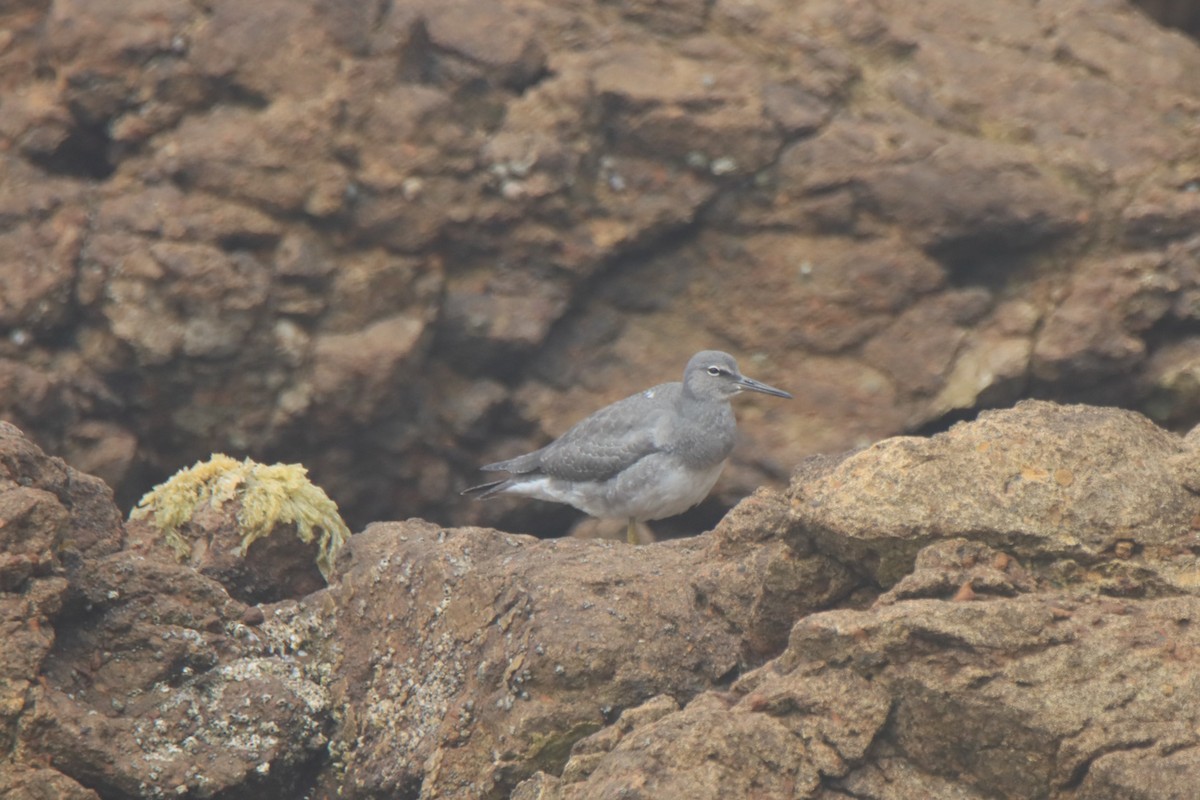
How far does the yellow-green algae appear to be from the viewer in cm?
759

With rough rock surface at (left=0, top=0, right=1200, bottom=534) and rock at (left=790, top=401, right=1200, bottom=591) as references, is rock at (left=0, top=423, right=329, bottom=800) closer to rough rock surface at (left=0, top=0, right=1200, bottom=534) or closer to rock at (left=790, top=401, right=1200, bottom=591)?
rock at (left=790, top=401, right=1200, bottom=591)

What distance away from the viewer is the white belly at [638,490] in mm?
10641

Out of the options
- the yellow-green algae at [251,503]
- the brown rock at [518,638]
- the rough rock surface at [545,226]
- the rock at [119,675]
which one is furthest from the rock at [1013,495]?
the rough rock surface at [545,226]

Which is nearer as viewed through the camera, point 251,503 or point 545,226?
point 251,503

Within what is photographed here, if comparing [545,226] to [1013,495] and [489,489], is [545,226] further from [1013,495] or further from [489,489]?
[1013,495]

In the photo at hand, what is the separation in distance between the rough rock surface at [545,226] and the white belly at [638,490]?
3.20 ft

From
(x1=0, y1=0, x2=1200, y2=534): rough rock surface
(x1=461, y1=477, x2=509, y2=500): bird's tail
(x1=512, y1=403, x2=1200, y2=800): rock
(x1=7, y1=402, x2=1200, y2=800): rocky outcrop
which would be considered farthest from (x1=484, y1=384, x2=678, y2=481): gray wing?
(x1=512, y1=403, x2=1200, y2=800): rock

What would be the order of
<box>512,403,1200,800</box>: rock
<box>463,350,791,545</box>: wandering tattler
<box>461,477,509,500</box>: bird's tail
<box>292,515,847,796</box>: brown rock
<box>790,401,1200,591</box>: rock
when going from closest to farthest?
<box>512,403,1200,800</box>: rock < <box>790,401,1200,591</box>: rock < <box>292,515,847,796</box>: brown rock < <box>463,350,791,545</box>: wandering tattler < <box>461,477,509,500</box>: bird's tail

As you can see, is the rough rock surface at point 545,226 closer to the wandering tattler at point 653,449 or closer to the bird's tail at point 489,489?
the bird's tail at point 489,489

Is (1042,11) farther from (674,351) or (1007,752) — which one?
(1007,752)

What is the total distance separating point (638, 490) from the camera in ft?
35.1

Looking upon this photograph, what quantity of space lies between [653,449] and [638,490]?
1.03 feet

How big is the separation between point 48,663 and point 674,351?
715 centimetres

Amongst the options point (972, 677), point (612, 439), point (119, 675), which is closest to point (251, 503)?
point (119, 675)
